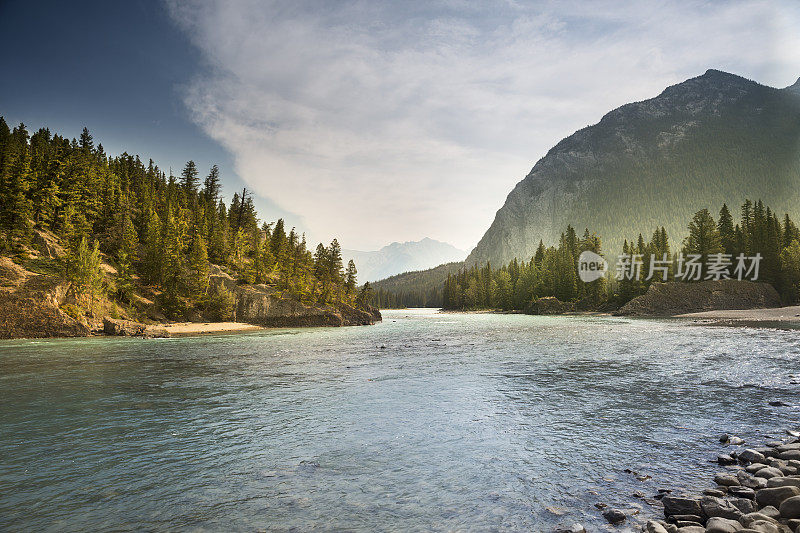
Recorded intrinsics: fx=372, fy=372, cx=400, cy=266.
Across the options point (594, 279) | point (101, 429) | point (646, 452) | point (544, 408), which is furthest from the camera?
point (594, 279)

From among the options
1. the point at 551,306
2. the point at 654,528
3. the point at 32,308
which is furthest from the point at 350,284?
the point at 654,528

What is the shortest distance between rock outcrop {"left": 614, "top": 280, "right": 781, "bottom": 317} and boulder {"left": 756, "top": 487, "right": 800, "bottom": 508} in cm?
10534

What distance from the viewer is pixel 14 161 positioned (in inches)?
2188

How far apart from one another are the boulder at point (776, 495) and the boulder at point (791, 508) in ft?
1.56

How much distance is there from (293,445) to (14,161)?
7308cm

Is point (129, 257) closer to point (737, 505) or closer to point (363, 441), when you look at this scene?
point (363, 441)

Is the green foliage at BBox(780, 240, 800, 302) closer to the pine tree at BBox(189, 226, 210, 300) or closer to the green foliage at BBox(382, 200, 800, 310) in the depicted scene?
the green foliage at BBox(382, 200, 800, 310)

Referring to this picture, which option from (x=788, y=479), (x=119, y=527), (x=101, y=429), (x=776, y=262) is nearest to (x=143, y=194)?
(x=101, y=429)

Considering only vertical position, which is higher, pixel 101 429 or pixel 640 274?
pixel 640 274

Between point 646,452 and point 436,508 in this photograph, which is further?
point 646,452

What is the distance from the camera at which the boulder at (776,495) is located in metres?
7.14

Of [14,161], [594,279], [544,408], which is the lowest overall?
[544,408]

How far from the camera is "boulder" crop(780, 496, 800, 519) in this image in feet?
21.6

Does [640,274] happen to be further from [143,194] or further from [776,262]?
[143,194]
